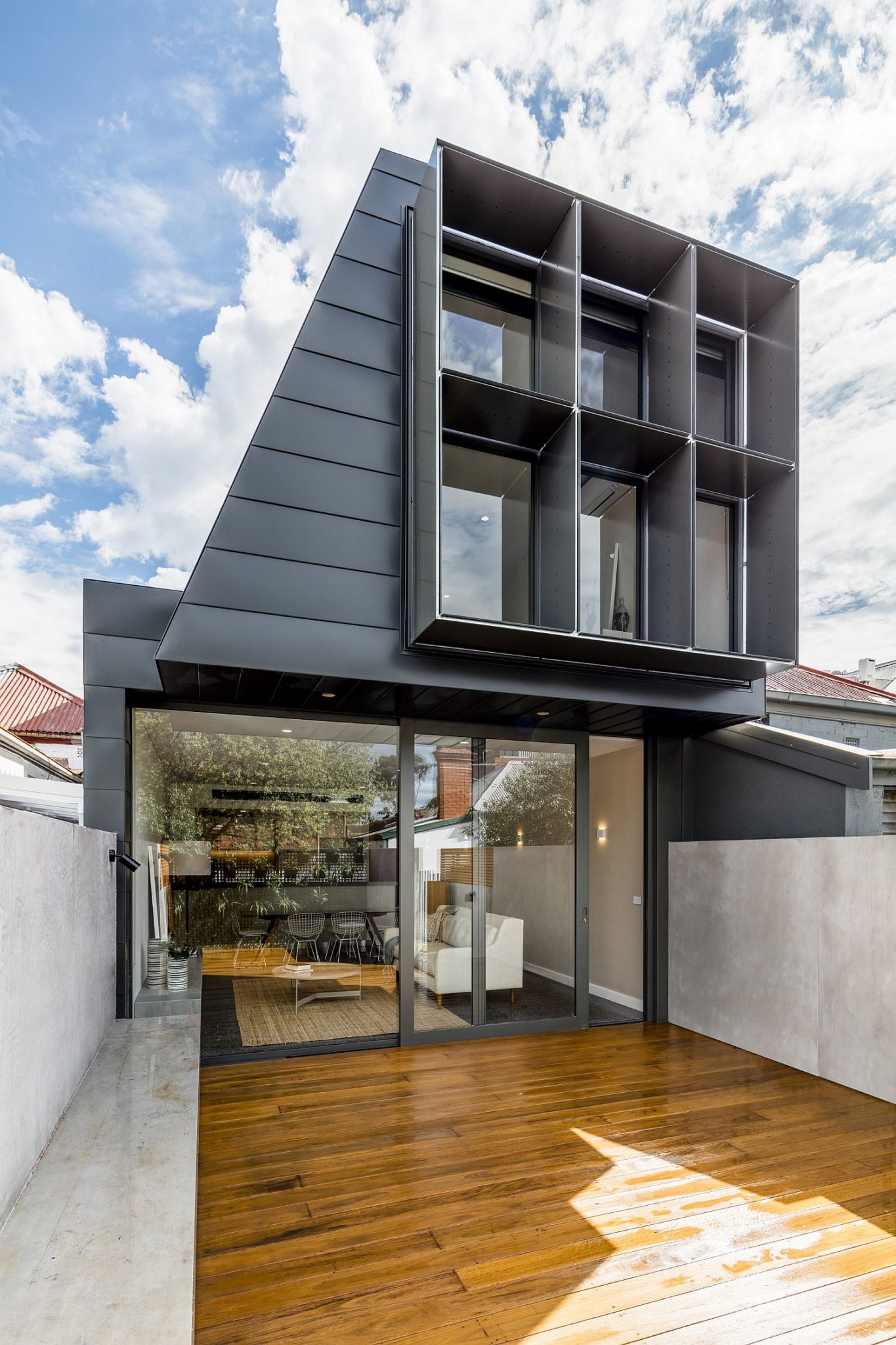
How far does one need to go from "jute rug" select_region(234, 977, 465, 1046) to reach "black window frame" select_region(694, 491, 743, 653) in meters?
4.12

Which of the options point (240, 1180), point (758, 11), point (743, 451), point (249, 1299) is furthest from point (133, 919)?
point (758, 11)

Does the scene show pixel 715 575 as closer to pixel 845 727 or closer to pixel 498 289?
pixel 498 289

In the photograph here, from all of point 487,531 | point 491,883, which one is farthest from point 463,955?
point 487,531

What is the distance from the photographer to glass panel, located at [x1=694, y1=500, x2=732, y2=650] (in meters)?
6.55

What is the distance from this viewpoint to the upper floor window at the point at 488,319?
596cm

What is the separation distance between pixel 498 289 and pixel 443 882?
4.99 m

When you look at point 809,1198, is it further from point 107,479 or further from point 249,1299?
point 107,479

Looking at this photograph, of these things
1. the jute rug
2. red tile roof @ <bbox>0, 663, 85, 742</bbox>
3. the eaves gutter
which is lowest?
the jute rug

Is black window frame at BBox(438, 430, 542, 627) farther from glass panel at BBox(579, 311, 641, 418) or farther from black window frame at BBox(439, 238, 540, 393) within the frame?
glass panel at BBox(579, 311, 641, 418)

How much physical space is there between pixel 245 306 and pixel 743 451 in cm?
858

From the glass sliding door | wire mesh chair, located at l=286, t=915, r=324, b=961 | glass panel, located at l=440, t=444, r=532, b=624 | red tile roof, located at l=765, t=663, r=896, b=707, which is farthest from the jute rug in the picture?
red tile roof, located at l=765, t=663, r=896, b=707

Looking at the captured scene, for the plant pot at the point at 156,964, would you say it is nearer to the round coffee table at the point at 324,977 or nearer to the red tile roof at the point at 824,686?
the round coffee table at the point at 324,977

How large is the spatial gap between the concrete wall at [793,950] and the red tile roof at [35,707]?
10837mm

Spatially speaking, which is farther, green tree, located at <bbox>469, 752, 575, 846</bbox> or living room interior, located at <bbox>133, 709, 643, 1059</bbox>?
green tree, located at <bbox>469, 752, 575, 846</bbox>
